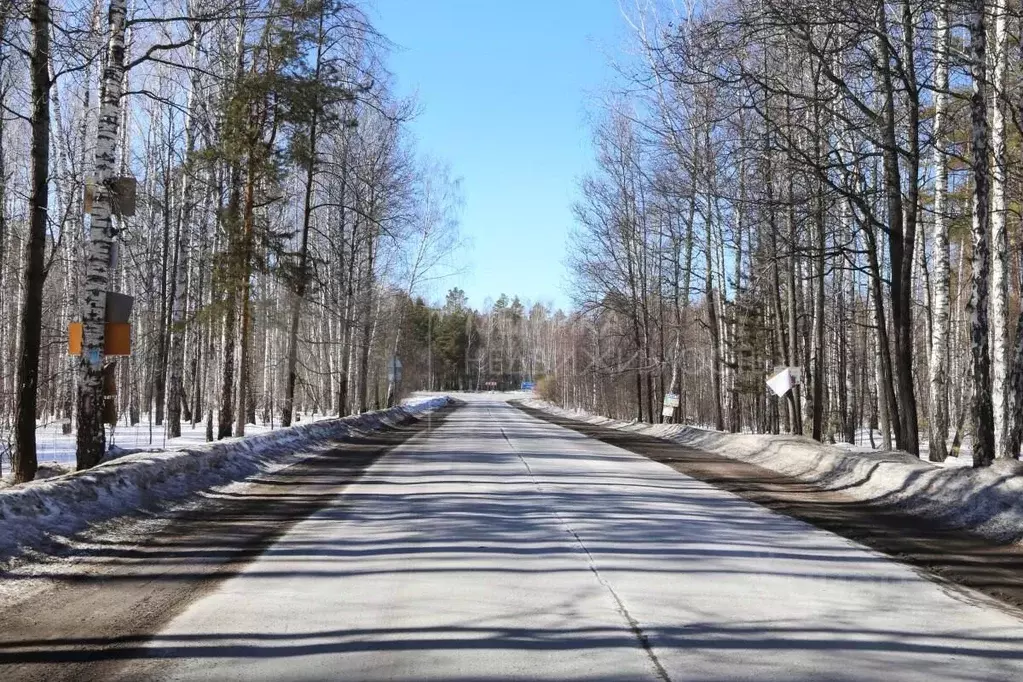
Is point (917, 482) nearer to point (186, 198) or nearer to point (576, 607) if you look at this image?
point (576, 607)

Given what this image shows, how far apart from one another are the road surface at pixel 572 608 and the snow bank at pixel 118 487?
2017 mm

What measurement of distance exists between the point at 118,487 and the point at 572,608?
6.64 meters

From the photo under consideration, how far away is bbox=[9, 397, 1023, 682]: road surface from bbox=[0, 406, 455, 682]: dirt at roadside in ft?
0.60

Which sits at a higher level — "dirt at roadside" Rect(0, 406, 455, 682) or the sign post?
the sign post

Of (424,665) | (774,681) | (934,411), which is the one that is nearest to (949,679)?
(774,681)

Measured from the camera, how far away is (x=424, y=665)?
5.02m

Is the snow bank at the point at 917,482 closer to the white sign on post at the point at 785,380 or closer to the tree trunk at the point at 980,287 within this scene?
the tree trunk at the point at 980,287

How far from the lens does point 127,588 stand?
6.88 metres

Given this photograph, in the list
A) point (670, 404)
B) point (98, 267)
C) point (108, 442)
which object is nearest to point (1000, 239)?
point (98, 267)

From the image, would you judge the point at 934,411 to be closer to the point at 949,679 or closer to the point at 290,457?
the point at 290,457

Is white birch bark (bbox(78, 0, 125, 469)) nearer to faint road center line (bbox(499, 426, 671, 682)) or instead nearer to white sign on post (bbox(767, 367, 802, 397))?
faint road center line (bbox(499, 426, 671, 682))

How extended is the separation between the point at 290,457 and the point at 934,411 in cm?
1494

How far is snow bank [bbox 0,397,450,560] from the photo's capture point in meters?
8.20

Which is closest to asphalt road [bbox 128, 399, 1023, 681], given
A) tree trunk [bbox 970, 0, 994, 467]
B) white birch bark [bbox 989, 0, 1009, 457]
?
tree trunk [bbox 970, 0, 994, 467]
